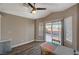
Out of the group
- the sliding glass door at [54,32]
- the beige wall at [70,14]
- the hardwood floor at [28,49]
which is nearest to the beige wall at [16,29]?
the hardwood floor at [28,49]

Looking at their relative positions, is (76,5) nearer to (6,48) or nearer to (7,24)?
(7,24)

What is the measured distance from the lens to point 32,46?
1800mm

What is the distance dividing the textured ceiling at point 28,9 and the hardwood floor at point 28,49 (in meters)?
0.50

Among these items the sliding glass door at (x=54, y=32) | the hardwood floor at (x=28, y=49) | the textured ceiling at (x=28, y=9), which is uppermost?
the textured ceiling at (x=28, y=9)

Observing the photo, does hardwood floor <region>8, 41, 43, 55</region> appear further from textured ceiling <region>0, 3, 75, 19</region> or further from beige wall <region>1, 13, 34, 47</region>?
textured ceiling <region>0, 3, 75, 19</region>

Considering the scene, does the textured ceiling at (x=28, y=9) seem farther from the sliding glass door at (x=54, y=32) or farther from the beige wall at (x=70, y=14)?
the sliding glass door at (x=54, y=32)

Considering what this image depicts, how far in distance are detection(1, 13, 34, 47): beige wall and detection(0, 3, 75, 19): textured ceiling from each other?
0.08 meters

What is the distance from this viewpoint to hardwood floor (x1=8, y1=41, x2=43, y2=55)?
165 centimetres

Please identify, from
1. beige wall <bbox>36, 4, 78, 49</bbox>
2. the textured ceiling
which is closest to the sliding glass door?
beige wall <bbox>36, 4, 78, 49</bbox>

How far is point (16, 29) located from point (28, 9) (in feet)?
1.36

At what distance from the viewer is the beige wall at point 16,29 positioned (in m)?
1.66

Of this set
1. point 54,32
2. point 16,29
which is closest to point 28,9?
point 16,29
